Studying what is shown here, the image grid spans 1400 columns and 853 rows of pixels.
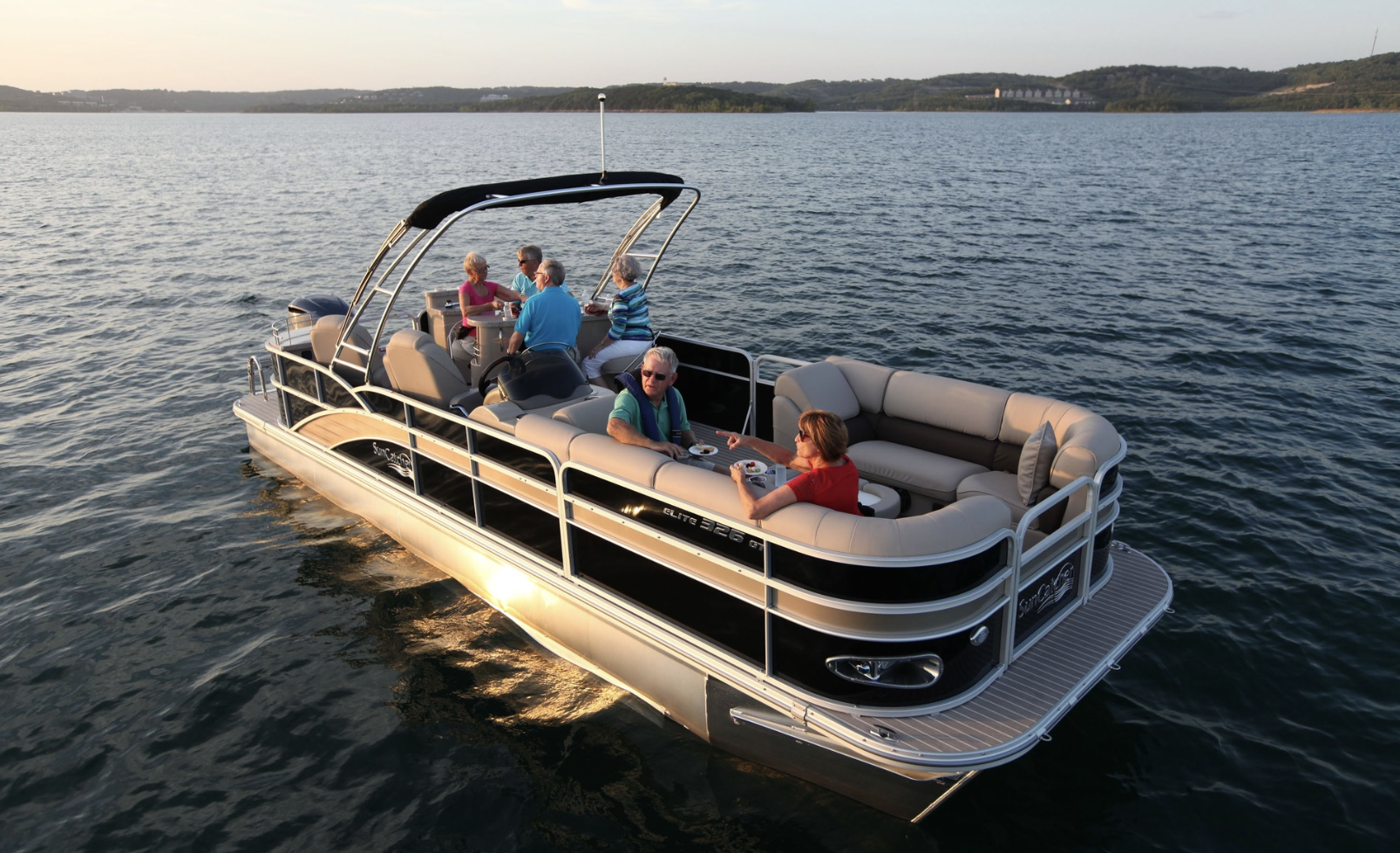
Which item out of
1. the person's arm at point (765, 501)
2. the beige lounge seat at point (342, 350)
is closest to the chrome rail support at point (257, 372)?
the beige lounge seat at point (342, 350)

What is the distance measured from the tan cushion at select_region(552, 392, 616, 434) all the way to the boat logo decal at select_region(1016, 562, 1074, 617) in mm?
2964

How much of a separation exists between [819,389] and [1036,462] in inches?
72.3

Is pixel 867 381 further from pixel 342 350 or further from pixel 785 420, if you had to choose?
pixel 342 350

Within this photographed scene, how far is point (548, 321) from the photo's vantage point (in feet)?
23.0

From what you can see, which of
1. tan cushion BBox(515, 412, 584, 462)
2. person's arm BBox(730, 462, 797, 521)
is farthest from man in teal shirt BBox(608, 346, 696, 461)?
person's arm BBox(730, 462, 797, 521)

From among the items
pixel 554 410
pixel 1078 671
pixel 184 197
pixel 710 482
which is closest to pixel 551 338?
pixel 554 410

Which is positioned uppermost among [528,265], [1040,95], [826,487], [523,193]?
[1040,95]

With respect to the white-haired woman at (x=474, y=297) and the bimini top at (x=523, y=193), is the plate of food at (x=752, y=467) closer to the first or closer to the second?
the bimini top at (x=523, y=193)

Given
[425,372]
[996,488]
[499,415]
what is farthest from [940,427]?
[425,372]

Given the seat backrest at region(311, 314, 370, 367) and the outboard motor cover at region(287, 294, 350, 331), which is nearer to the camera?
the seat backrest at region(311, 314, 370, 367)

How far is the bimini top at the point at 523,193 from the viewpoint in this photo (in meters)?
6.29

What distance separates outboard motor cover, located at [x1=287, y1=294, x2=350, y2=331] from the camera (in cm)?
902

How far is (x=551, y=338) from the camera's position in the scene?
23.3 feet

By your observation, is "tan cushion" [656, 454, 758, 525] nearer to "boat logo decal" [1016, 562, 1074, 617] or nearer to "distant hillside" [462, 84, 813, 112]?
"boat logo decal" [1016, 562, 1074, 617]
